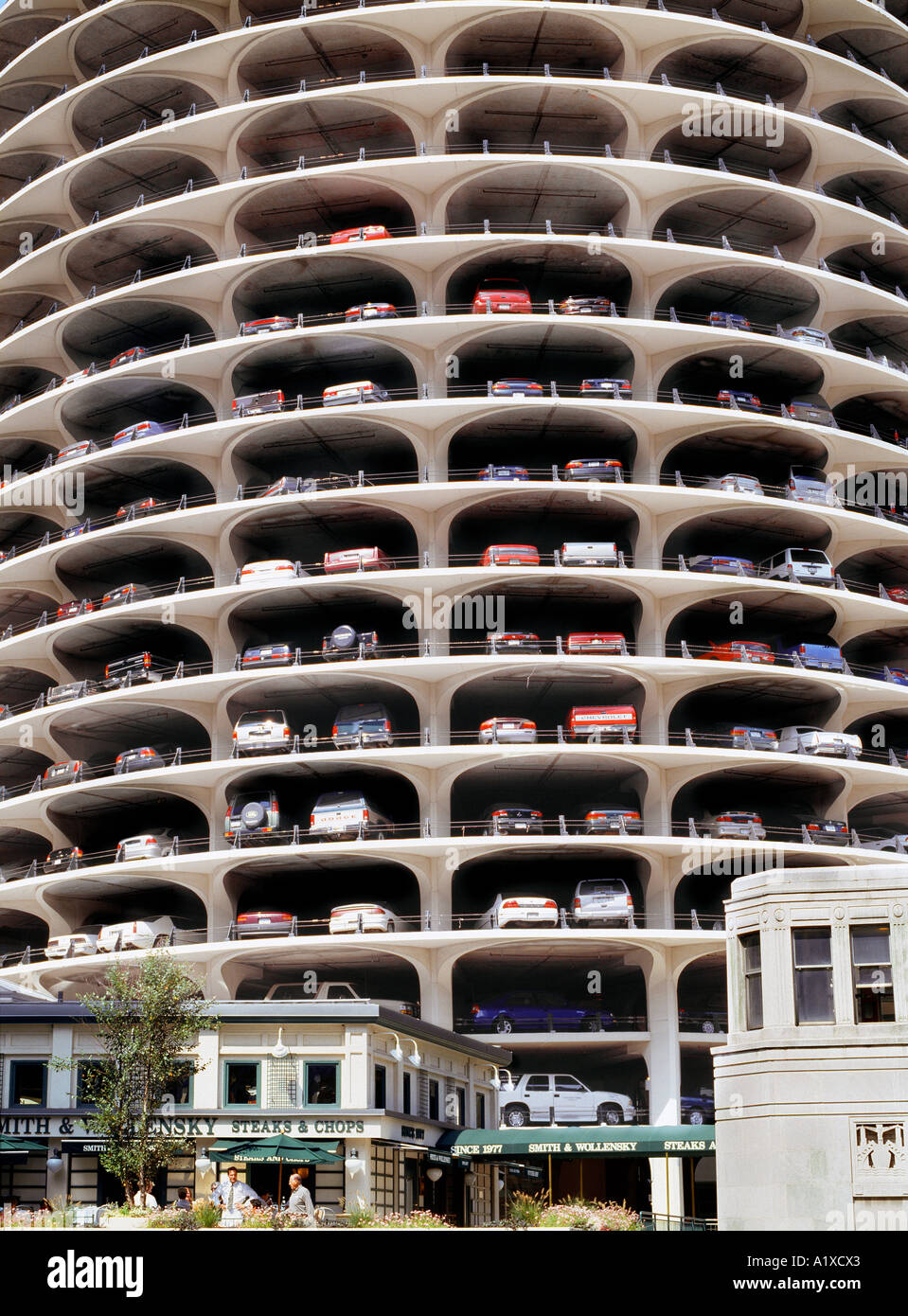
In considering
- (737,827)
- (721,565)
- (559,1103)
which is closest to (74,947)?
(559,1103)

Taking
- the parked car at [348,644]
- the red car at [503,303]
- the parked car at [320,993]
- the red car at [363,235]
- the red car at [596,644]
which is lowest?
the parked car at [320,993]

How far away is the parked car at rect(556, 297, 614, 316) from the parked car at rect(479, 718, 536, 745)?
13801 millimetres

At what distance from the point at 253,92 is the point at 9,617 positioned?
2239 centimetres

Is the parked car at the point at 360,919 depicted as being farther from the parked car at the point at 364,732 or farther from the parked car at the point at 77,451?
the parked car at the point at 77,451

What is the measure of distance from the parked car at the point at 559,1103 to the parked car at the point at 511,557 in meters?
15.3

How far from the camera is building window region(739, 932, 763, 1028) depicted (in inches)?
1004

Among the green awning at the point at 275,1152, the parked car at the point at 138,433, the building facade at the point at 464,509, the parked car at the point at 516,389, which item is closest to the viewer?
the green awning at the point at 275,1152

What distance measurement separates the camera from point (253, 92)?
56.4 meters

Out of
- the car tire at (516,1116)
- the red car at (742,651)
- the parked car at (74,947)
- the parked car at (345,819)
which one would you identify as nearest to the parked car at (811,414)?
the red car at (742,651)

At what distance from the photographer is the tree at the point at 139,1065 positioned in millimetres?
30844

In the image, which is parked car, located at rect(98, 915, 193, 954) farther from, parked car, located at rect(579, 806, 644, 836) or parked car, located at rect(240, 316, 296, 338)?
parked car, located at rect(240, 316, 296, 338)

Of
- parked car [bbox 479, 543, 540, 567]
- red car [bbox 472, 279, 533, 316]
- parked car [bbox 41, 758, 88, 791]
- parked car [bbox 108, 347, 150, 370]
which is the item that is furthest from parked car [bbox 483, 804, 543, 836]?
parked car [bbox 108, 347, 150, 370]

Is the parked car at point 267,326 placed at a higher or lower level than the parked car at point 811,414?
higher

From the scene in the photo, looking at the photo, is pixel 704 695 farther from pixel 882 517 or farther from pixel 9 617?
pixel 9 617
